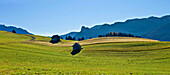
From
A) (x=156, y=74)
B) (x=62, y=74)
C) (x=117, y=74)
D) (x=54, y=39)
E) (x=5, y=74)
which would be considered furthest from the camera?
(x=54, y=39)

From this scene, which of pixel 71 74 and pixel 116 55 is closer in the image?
pixel 71 74

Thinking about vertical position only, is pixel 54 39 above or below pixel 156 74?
above

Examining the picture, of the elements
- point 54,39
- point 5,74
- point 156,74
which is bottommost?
point 156,74

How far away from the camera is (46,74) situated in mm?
27766

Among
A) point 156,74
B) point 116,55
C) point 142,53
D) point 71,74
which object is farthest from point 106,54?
point 71,74

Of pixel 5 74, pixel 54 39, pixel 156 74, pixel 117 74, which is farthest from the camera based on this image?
pixel 54 39

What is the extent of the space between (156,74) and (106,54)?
126 feet

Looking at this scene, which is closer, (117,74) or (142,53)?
(117,74)

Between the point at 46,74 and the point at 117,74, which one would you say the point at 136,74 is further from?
the point at 46,74

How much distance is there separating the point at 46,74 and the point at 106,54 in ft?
154

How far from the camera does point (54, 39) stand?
131 m

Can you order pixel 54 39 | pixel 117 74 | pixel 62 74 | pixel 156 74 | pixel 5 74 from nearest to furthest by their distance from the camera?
pixel 5 74 < pixel 62 74 < pixel 117 74 < pixel 156 74 < pixel 54 39

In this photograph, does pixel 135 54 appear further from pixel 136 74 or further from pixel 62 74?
pixel 62 74

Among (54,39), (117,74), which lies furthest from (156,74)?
(54,39)
